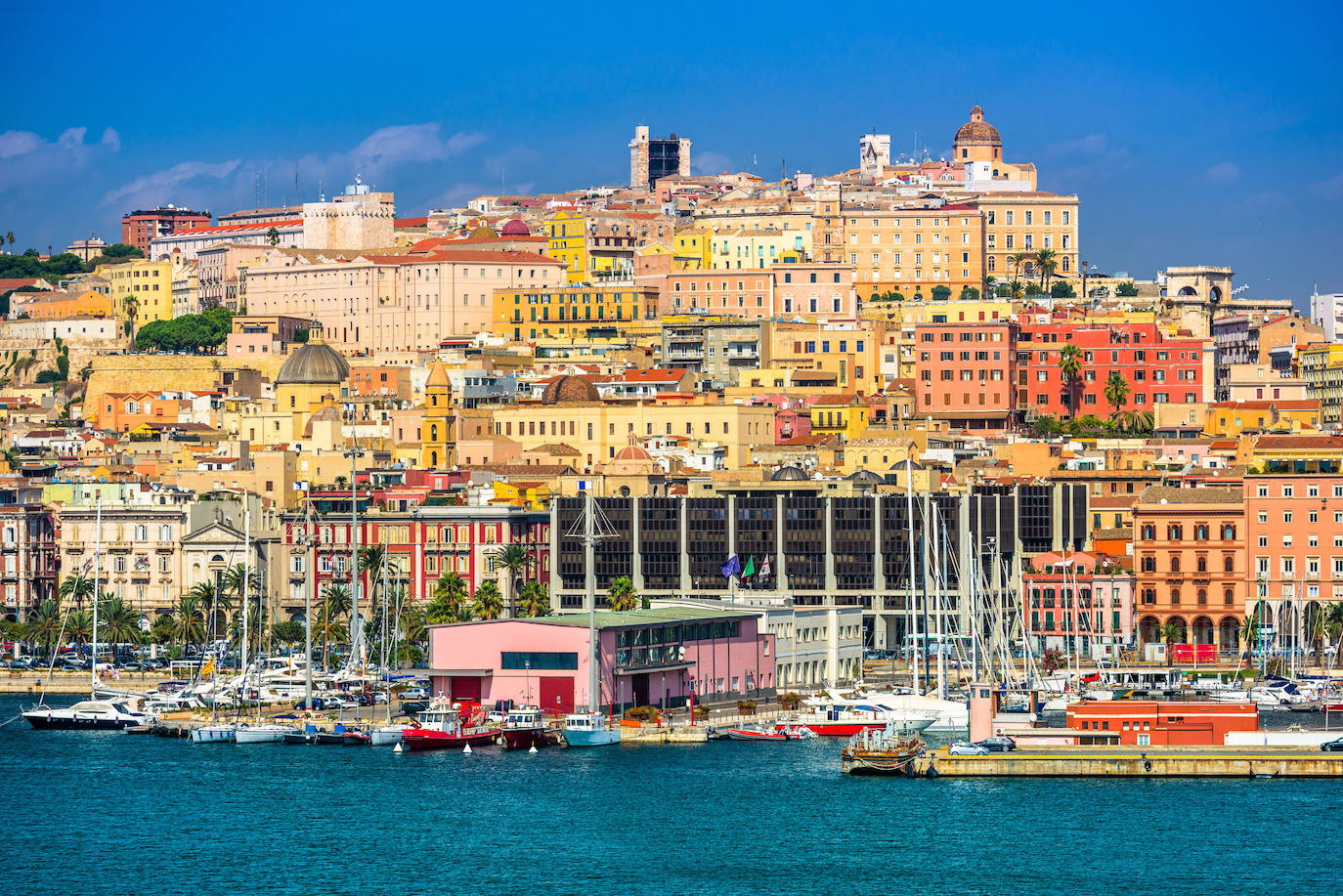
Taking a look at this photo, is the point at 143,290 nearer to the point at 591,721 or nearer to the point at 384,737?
the point at 384,737

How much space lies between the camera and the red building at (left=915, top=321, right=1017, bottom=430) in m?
130

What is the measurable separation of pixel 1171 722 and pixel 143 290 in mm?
121187

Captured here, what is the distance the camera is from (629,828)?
68.1 meters

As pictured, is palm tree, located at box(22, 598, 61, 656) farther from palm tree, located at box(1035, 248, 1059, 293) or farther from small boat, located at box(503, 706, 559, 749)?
palm tree, located at box(1035, 248, 1059, 293)

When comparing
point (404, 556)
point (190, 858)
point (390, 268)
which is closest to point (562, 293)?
point (390, 268)

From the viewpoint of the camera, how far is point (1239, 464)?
113188mm

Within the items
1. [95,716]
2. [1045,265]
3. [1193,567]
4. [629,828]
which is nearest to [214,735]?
[95,716]

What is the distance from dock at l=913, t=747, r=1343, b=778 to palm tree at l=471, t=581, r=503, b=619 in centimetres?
2865

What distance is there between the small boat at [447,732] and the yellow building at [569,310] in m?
68.1

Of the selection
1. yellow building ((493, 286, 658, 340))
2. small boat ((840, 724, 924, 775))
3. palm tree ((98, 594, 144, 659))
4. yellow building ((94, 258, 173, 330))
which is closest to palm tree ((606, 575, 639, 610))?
palm tree ((98, 594, 144, 659))

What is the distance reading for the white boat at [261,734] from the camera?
84625 mm

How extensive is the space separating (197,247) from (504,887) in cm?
14323

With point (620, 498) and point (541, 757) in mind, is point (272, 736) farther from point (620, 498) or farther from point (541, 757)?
point (620, 498)

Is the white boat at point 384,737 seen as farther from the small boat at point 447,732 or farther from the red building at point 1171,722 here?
the red building at point 1171,722
